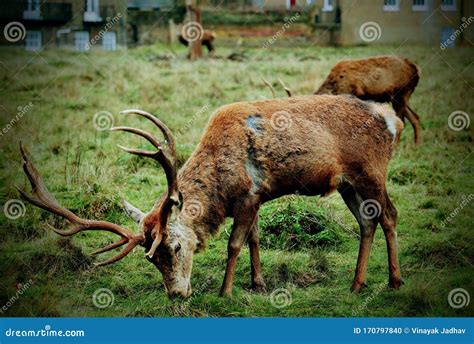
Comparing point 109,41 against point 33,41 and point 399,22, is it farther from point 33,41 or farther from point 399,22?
point 399,22

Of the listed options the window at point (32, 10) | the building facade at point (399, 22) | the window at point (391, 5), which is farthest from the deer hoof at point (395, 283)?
the window at point (32, 10)

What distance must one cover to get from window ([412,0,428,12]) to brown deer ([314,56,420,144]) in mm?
4429

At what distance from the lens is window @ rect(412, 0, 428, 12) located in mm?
16259

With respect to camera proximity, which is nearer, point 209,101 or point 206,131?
point 206,131

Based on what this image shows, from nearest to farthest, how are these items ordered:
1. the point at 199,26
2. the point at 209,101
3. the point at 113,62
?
the point at 209,101
the point at 113,62
the point at 199,26

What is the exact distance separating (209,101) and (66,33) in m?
7.46

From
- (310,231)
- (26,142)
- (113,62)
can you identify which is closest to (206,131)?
(310,231)

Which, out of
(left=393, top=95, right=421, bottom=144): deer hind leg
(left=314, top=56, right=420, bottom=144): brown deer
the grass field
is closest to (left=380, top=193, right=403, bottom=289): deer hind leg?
the grass field

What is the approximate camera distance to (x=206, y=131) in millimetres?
7262

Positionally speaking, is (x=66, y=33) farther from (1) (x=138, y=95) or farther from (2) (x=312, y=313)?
(2) (x=312, y=313)

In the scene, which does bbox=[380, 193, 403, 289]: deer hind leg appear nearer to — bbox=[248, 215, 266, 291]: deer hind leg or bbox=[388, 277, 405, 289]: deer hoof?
bbox=[388, 277, 405, 289]: deer hoof

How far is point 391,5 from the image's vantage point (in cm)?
1781

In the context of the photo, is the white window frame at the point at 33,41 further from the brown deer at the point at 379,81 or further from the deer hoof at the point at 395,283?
the deer hoof at the point at 395,283

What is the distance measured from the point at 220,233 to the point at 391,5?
35.8 feet
